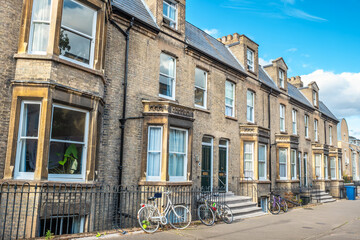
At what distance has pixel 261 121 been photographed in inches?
745

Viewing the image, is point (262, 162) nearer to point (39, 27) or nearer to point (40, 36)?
point (40, 36)

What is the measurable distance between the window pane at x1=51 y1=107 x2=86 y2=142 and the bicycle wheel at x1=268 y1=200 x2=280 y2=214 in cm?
1046

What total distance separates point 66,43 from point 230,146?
32.9ft

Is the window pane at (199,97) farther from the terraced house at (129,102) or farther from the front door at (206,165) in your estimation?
Answer: the front door at (206,165)

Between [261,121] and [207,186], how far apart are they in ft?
21.8

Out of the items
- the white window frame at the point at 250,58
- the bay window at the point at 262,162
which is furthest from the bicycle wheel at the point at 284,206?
the white window frame at the point at 250,58

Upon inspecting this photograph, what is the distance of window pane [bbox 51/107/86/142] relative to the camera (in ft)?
27.9

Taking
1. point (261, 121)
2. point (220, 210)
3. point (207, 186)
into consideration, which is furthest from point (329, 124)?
point (220, 210)

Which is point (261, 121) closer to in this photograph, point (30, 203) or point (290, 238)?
point (290, 238)

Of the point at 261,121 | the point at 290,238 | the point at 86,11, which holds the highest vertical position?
the point at 86,11

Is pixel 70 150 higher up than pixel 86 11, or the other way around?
pixel 86 11

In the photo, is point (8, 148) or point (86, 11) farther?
point (86, 11)

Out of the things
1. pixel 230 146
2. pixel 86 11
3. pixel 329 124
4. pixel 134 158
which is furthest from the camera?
pixel 329 124

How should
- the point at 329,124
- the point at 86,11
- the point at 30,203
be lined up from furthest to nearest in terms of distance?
the point at 329,124, the point at 86,11, the point at 30,203
